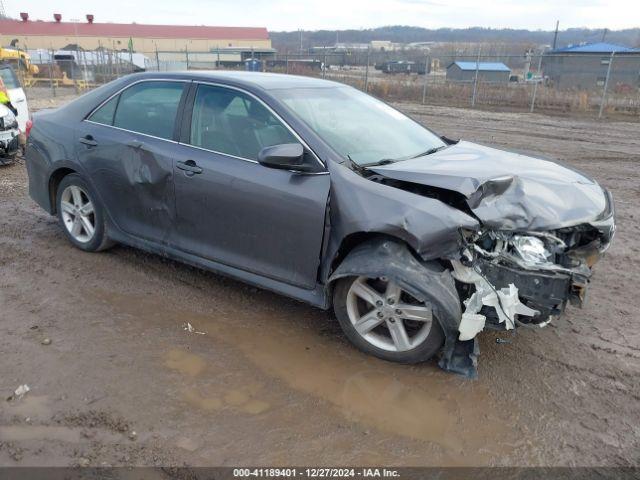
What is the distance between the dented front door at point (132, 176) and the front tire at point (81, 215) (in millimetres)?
225

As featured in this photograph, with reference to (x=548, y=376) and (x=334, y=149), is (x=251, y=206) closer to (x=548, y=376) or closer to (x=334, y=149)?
(x=334, y=149)

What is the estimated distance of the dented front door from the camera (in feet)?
14.1

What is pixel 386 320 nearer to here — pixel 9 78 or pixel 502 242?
pixel 502 242

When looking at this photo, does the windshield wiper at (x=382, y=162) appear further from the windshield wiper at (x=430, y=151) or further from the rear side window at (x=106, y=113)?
the rear side window at (x=106, y=113)

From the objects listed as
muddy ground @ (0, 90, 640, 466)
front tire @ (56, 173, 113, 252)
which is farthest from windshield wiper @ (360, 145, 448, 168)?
front tire @ (56, 173, 113, 252)

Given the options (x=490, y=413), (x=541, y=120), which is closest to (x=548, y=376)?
(x=490, y=413)

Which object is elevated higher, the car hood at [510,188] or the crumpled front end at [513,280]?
the car hood at [510,188]

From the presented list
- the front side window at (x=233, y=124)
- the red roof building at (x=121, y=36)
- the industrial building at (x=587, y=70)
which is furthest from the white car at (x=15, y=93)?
the red roof building at (x=121, y=36)

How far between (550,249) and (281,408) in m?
1.89

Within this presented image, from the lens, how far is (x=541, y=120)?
17.5 meters

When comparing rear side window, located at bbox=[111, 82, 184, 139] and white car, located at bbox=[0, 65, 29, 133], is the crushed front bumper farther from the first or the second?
white car, located at bbox=[0, 65, 29, 133]

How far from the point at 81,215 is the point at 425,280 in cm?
348

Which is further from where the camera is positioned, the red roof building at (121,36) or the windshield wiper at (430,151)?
the red roof building at (121,36)

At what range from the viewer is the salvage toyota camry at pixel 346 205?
3.23 m
